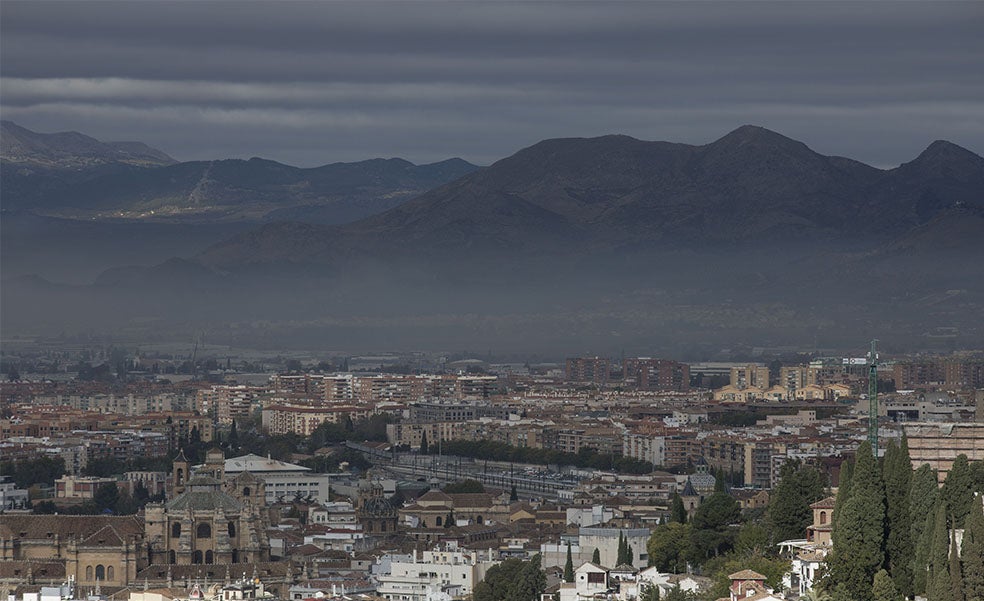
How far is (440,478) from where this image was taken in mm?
153875

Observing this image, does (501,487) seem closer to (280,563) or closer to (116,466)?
(116,466)

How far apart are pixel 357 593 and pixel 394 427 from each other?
340 feet

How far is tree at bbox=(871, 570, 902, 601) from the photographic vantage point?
60.3 metres

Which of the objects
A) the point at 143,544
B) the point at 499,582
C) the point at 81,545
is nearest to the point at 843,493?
the point at 499,582

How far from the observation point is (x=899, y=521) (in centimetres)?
6588

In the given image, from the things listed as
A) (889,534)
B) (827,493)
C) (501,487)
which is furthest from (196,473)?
(889,534)

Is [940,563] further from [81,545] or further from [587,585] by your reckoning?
[81,545]

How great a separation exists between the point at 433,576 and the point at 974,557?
37.9m

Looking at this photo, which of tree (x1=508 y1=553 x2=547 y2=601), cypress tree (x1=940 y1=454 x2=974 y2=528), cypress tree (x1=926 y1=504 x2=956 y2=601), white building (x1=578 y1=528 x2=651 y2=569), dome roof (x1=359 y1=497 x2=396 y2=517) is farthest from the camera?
dome roof (x1=359 y1=497 x2=396 y2=517)

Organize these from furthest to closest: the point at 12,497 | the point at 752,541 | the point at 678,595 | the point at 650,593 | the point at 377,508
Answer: the point at 12,497 → the point at 377,508 → the point at 752,541 → the point at 650,593 → the point at 678,595

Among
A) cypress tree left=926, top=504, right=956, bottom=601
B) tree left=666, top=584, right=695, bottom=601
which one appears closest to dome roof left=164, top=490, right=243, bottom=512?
tree left=666, top=584, right=695, bottom=601

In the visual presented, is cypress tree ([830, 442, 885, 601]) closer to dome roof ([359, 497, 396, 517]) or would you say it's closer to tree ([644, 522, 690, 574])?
tree ([644, 522, 690, 574])

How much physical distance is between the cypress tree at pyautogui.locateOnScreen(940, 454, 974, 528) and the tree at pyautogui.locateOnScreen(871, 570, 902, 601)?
217 cm

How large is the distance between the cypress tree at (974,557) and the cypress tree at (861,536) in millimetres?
6477
